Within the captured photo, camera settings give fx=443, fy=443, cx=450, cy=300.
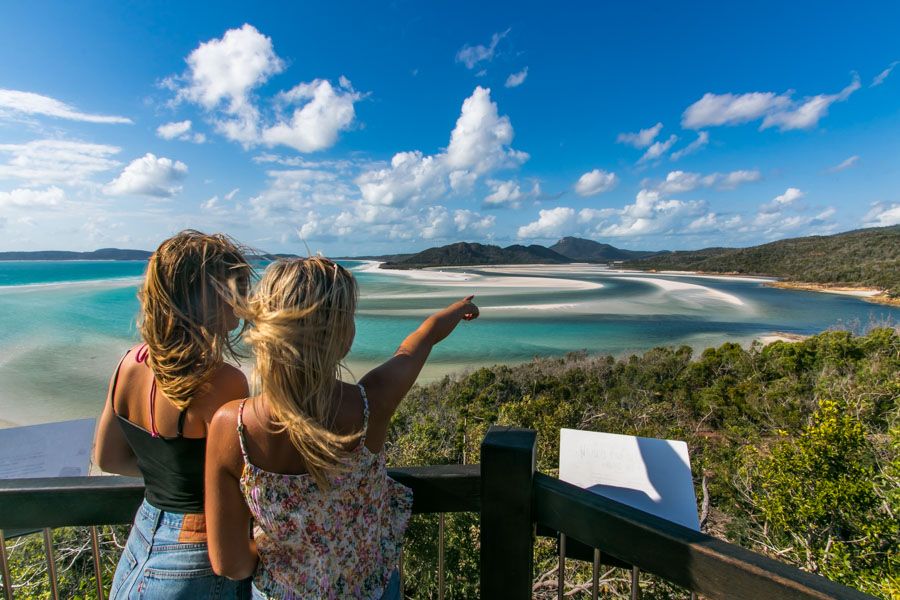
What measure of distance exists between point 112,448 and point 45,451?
1.23 ft

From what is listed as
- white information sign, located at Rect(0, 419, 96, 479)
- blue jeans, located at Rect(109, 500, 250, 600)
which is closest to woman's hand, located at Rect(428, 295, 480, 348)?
blue jeans, located at Rect(109, 500, 250, 600)

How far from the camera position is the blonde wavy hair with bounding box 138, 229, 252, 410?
1067 millimetres

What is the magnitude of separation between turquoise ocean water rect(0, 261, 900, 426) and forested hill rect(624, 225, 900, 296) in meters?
9.37

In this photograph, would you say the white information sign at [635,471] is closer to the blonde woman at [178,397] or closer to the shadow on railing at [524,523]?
the shadow on railing at [524,523]

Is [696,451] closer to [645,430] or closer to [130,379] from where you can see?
[645,430]

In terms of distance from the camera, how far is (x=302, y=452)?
94 cm

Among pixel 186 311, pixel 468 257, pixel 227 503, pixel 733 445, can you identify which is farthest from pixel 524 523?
pixel 468 257

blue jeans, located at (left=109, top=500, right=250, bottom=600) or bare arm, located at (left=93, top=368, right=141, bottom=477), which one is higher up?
bare arm, located at (left=93, top=368, right=141, bottom=477)

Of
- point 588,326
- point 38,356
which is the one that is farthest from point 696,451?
point 38,356

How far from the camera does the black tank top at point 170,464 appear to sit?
3.67 ft

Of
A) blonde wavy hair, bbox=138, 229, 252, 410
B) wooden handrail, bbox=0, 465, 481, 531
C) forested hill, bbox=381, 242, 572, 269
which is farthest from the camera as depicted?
forested hill, bbox=381, 242, 572, 269

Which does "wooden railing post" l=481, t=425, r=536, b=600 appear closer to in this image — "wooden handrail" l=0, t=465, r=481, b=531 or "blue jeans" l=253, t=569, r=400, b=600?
"wooden handrail" l=0, t=465, r=481, b=531

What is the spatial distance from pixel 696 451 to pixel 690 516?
8.02 m

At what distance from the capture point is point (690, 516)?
1.18 m
